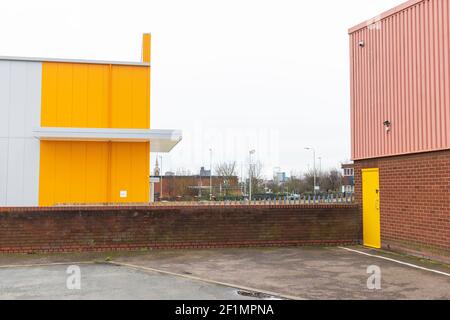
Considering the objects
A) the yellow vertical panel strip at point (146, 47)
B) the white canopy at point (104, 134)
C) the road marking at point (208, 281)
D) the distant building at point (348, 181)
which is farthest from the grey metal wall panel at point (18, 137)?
the distant building at point (348, 181)

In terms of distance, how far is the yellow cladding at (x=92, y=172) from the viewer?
13648mm

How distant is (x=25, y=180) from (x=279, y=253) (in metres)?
7.99

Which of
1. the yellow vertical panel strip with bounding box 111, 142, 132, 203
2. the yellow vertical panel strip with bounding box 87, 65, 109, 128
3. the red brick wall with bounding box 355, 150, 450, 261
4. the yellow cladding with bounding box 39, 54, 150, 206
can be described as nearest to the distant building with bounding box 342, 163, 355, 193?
the red brick wall with bounding box 355, 150, 450, 261

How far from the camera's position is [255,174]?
4975 cm

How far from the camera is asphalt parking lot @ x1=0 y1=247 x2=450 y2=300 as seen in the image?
7172 mm

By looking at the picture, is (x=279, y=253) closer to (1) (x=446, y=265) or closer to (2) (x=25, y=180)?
(1) (x=446, y=265)

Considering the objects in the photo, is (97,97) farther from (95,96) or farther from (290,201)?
A: (290,201)

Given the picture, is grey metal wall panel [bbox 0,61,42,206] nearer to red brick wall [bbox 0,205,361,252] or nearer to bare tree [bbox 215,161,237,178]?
red brick wall [bbox 0,205,361,252]

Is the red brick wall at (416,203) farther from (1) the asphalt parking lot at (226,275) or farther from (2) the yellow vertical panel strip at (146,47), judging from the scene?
(2) the yellow vertical panel strip at (146,47)

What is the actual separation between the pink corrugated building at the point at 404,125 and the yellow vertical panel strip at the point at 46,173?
9.40 meters

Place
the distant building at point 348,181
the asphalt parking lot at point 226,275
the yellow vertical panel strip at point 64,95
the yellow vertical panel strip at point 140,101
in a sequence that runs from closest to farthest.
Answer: the asphalt parking lot at point 226,275 < the yellow vertical panel strip at point 64,95 < the yellow vertical panel strip at point 140,101 < the distant building at point 348,181

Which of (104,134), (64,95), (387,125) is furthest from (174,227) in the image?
(387,125)

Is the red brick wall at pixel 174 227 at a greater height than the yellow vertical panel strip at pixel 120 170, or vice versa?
the yellow vertical panel strip at pixel 120 170

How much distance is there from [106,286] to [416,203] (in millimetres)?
7760
